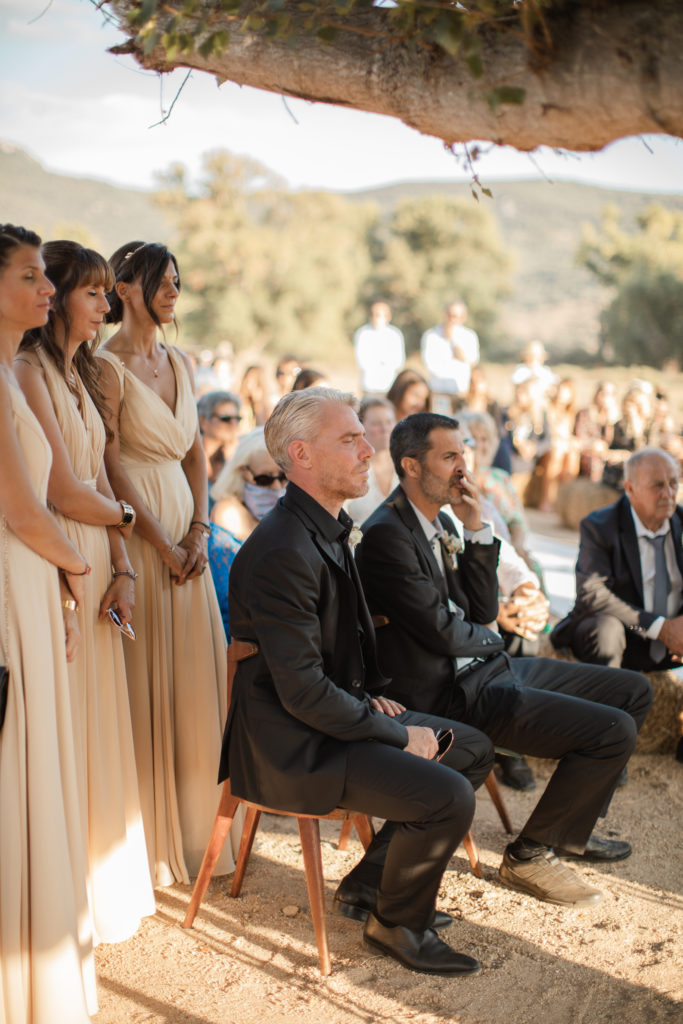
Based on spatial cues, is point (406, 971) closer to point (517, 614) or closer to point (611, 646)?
point (517, 614)

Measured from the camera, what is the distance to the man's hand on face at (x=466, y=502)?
3605 millimetres

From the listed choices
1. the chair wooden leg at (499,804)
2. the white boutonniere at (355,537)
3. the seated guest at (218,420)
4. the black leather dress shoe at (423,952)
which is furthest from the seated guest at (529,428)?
the black leather dress shoe at (423,952)

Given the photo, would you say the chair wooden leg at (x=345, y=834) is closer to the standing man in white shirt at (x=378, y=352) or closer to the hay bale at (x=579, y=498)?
the hay bale at (x=579, y=498)

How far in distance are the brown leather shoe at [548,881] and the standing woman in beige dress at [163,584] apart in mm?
1127

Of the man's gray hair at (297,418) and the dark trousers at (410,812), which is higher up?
the man's gray hair at (297,418)

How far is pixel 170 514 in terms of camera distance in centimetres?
348

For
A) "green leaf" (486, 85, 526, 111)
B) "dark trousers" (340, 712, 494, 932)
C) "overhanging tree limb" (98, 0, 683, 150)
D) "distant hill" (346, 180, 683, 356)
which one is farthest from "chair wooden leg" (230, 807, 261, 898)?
"distant hill" (346, 180, 683, 356)

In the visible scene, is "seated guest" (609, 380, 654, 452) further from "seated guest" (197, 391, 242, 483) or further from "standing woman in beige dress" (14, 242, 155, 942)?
"standing woman in beige dress" (14, 242, 155, 942)

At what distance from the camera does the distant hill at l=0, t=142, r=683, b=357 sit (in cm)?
3631

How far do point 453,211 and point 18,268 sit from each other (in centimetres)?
4846

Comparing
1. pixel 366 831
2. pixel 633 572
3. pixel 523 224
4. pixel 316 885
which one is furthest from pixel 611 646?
pixel 523 224

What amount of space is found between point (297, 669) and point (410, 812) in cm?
58

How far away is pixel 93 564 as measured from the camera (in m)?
3.01

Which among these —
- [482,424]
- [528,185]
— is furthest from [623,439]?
[528,185]
